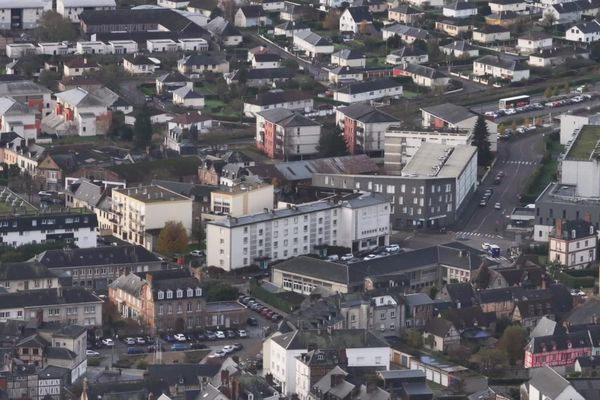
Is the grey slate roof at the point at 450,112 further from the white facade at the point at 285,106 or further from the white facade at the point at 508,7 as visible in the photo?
the white facade at the point at 508,7

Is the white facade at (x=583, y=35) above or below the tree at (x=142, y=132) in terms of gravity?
below

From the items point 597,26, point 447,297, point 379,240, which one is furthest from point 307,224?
point 597,26

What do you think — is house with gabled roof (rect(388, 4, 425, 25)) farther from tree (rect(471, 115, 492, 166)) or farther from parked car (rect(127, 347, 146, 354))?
parked car (rect(127, 347, 146, 354))

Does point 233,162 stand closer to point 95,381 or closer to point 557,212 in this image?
point 557,212

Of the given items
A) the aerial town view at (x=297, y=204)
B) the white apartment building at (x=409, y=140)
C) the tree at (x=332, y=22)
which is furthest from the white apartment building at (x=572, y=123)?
the tree at (x=332, y=22)

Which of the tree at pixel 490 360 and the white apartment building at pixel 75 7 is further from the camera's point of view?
the white apartment building at pixel 75 7

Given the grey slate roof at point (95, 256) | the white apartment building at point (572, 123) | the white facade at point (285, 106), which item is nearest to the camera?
the grey slate roof at point (95, 256)

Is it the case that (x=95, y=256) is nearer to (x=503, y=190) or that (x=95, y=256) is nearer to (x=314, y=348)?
(x=314, y=348)

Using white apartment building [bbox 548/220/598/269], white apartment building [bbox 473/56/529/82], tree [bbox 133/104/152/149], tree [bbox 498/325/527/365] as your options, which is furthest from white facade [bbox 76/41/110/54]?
tree [bbox 498/325/527/365]
